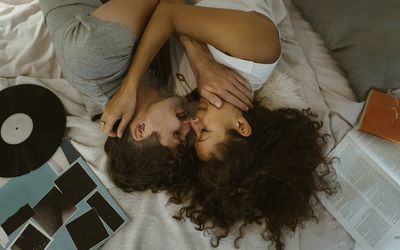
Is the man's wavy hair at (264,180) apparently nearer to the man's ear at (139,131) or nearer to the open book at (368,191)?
the open book at (368,191)

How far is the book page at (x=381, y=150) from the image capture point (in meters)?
1.04

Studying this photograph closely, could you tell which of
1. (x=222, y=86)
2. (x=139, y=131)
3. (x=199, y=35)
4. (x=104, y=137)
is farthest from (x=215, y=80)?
(x=104, y=137)

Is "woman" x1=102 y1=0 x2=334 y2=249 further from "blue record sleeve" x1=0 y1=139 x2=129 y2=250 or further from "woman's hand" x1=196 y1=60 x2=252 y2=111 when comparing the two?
"blue record sleeve" x1=0 y1=139 x2=129 y2=250

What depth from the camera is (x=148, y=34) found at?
104cm

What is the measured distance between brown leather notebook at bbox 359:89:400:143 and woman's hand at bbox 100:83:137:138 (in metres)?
0.69

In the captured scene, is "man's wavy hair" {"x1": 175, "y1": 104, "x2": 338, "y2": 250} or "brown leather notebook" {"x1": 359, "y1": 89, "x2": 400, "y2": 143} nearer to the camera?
"man's wavy hair" {"x1": 175, "y1": 104, "x2": 338, "y2": 250}

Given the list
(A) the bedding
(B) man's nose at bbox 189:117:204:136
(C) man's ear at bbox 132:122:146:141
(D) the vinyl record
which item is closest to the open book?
(A) the bedding

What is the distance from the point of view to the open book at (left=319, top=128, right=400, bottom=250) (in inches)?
39.7

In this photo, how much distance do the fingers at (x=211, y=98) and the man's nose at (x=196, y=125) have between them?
6cm

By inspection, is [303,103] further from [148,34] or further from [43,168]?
[43,168]

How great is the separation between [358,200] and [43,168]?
36.9 inches

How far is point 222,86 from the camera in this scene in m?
1.02

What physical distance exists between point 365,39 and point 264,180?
558 mm

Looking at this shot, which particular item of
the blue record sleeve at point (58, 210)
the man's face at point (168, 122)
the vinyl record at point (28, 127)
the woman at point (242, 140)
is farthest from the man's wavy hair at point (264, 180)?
the vinyl record at point (28, 127)
